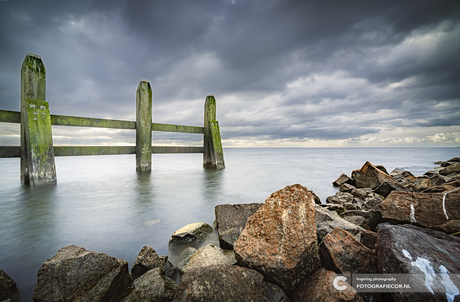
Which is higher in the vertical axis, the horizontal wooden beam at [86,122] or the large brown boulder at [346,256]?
the horizontal wooden beam at [86,122]

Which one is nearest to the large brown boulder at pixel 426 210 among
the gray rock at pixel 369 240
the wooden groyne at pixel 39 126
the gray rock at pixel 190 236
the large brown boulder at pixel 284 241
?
the gray rock at pixel 369 240

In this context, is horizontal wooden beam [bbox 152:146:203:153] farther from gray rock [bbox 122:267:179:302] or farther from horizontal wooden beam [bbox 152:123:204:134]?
gray rock [bbox 122:267:179:302]

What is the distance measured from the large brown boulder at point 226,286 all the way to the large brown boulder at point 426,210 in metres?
1.68

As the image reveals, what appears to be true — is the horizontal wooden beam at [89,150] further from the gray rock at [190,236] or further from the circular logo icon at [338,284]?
the circular logo icon at [338,284]

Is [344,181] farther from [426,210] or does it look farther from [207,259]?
[207,259]

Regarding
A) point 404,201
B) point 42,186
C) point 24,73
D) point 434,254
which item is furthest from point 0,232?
point 404,201

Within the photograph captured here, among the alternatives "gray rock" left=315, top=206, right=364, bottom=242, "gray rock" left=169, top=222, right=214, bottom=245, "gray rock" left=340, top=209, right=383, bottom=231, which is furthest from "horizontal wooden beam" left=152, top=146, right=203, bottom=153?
"gray rock" left=340, top=209, right=383, bottom=231

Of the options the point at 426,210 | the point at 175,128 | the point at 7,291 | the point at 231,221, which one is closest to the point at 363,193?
the point at 426,210

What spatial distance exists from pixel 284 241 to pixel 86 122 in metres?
6.50

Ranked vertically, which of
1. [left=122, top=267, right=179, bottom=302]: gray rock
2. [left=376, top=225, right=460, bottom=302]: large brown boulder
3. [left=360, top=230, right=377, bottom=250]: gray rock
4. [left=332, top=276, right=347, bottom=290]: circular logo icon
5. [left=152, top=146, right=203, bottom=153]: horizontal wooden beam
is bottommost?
[left=122, top=267, right=179, bottom=302]: gray rock

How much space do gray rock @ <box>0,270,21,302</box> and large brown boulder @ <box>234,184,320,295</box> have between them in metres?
1.75

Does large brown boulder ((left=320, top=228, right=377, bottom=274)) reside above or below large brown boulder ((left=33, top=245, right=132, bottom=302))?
above

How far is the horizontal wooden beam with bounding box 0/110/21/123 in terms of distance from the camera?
486cm

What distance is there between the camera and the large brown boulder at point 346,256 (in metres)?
1.46
